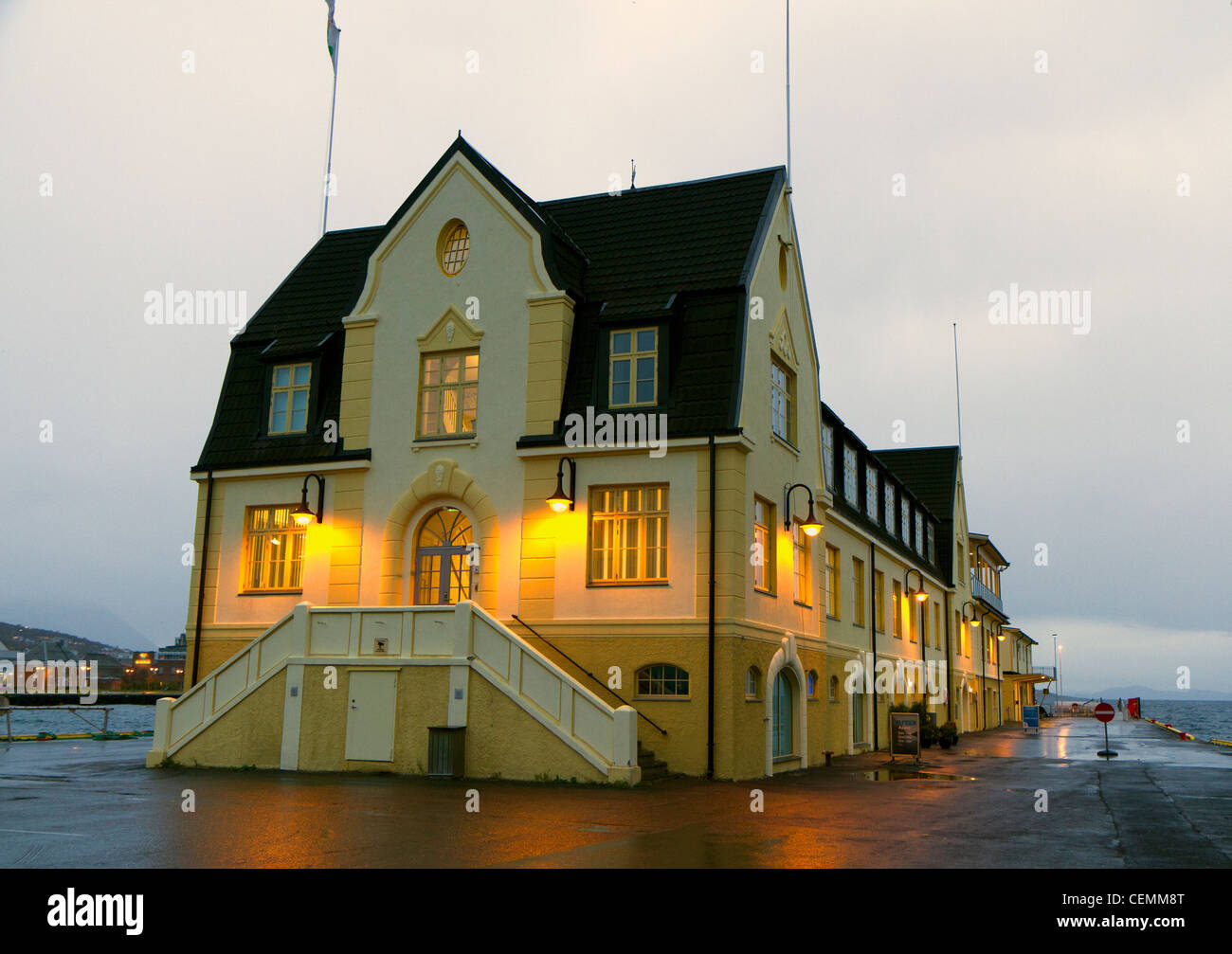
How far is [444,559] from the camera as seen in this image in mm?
23547

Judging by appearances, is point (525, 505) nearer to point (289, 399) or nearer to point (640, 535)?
point (640, 535)

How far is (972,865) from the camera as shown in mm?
9945

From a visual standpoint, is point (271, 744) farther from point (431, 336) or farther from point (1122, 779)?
point (1122, 779)

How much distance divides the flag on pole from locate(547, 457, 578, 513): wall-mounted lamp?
618 inches

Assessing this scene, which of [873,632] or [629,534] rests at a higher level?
[629,534]

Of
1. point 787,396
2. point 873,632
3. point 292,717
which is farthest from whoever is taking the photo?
point 873,632

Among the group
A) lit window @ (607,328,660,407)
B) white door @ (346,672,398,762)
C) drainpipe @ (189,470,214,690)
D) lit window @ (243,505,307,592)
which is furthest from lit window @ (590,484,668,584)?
drainpipe @ (189,470,214,690)

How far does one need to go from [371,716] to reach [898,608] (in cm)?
2390

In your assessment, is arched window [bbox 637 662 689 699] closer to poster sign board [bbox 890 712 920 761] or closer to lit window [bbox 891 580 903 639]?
poster sign board [bbox 890 712 920 761]

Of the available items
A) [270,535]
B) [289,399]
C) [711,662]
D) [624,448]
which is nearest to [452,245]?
[289,399]

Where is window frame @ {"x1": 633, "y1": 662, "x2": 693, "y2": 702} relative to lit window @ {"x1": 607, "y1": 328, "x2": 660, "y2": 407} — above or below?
below

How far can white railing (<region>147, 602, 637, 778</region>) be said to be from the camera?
61.6 ft

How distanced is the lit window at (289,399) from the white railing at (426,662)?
5.93 meters
